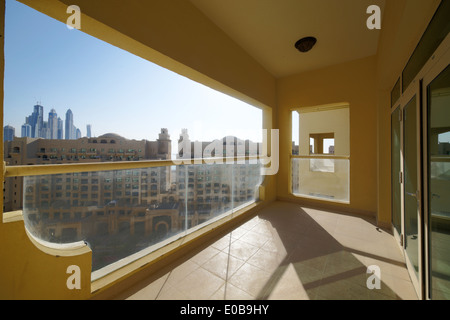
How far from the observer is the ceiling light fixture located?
2822 mm

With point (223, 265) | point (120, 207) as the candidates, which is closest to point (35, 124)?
point (120, 207)

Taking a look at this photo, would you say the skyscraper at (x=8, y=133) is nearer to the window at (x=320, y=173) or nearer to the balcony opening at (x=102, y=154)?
the balcony opening at (x=102, y=154)

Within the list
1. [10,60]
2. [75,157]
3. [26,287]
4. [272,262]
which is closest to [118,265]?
[26,287]

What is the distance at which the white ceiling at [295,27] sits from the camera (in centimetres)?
222

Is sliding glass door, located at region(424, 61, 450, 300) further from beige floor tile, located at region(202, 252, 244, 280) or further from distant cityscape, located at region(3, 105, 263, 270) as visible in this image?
distant cityscape, located at region(3, 105, 263, 270)

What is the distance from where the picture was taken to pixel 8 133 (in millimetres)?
1041

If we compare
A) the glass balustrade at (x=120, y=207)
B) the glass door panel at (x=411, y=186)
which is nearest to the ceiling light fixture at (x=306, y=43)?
the glass door panel at (x=411, y=186)

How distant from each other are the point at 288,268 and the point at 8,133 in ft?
8.05

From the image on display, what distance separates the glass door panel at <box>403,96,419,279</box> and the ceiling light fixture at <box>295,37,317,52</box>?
68.9 inches

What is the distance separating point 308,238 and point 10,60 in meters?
3.28

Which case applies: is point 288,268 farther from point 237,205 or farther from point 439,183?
point 237,205

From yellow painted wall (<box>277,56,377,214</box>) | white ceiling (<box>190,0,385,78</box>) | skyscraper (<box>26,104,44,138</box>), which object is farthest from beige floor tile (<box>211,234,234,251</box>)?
white ceiling (<box>190,0,385,78</box>)

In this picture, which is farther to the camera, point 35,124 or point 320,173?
point 320,173
